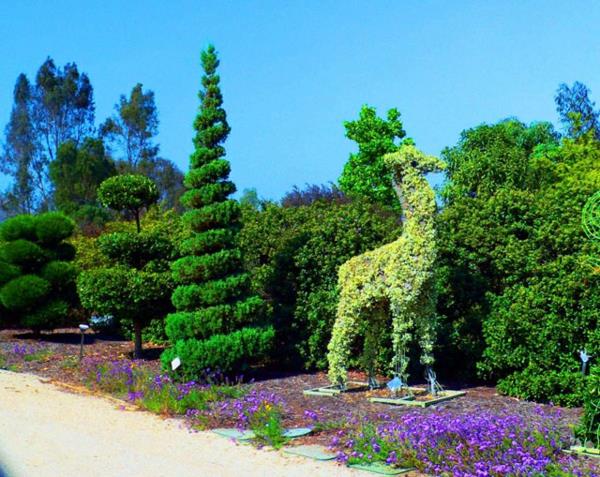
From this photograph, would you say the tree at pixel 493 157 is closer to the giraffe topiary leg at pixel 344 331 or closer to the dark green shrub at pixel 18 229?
the dark green shrub at pixel 18 229

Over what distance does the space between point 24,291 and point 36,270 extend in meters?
0.66

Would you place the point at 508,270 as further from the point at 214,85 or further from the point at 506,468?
the point at 214,85

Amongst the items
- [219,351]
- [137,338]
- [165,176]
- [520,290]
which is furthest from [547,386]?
[165,176]

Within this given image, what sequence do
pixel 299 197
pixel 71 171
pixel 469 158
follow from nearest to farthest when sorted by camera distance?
pixel 299 197 < pixel 469 158 < pixel 71 171

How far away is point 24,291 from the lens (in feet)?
46.1

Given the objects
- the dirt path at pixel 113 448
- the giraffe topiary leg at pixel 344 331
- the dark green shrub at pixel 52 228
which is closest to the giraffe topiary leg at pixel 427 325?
the giraffe topiary leg at pixel 344 331

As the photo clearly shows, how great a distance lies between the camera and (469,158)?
27141 mm

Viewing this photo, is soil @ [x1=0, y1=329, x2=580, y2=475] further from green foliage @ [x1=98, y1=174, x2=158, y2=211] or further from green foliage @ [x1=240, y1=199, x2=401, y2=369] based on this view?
green foliage @ [x1=98, y1=174, x2=158, y2=211]

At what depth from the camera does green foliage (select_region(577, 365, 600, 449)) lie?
231 inches

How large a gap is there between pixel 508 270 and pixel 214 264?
12.9 feet

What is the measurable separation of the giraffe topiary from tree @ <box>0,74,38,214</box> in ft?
152

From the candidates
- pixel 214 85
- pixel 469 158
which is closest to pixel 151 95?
pixel 469 158

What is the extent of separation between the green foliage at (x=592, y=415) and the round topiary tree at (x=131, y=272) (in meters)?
7.17

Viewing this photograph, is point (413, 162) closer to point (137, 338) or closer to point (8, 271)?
point (137, 338)
